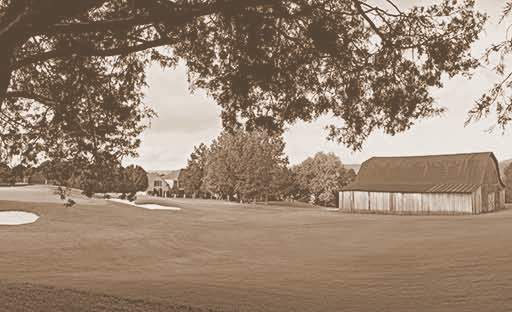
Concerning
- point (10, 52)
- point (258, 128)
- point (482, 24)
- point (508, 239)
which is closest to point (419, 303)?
point (258, 128)

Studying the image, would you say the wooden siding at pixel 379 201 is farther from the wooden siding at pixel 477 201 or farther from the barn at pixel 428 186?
the wooden siding at pixel 477 201

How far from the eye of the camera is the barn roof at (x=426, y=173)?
6475 cm

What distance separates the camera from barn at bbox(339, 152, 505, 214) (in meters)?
61.0

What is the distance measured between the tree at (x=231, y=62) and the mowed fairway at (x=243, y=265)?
396cm

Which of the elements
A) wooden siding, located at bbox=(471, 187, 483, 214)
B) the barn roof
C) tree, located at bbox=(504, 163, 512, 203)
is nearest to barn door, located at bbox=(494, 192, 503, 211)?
the barn roof

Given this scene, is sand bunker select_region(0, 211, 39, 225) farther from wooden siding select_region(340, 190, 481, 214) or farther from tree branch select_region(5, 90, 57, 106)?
wooden siding select_region(340, 190, 481, 214)

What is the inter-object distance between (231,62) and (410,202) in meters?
57.4

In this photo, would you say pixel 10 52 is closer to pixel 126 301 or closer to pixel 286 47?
pixel 286 47

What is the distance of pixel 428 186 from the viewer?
2586 inches

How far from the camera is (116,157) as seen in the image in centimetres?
1263

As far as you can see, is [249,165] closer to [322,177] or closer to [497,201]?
[322,177]

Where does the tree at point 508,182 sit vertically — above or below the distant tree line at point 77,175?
above

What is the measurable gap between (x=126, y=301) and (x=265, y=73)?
610 cm

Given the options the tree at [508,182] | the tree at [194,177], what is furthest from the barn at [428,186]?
the tree at [194,177]
